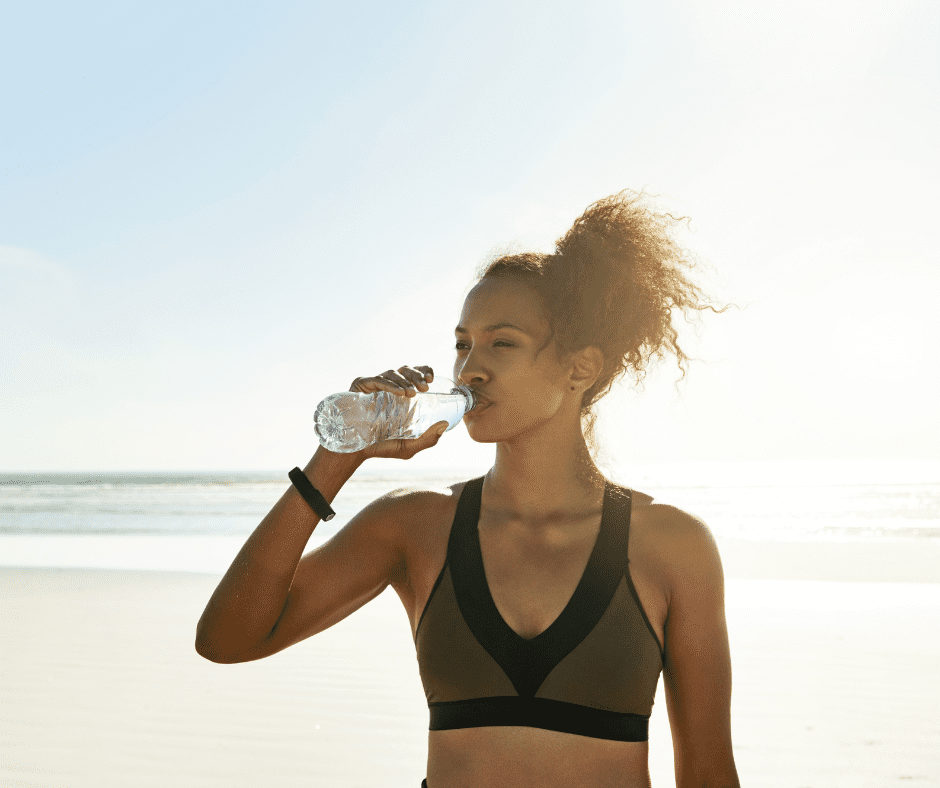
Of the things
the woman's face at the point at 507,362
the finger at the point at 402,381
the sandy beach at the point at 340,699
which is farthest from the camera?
the sandy beach at the point at 340,699

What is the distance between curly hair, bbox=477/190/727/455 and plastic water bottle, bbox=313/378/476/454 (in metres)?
0.27

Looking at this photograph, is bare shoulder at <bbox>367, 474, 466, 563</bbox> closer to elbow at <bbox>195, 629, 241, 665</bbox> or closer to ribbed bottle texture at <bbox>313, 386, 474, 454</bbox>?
ribbed bottle texture at <bbox>313, 386, 474, 454</bbox>

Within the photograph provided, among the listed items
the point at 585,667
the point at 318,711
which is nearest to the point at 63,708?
the point at 318,711

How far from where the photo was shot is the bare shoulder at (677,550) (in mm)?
1719

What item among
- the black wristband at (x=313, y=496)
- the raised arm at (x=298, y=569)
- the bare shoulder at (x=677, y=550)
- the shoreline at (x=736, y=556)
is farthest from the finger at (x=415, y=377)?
the shoreline at (x=736, y=556)

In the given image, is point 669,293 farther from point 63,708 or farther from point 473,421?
point 63,708

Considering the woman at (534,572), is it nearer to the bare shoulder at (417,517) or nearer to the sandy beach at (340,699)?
the bare shoulder at (417,517)

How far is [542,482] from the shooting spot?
1.94 metres

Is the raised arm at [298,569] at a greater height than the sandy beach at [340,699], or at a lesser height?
greater

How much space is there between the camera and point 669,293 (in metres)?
2.11

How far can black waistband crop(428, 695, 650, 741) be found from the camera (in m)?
1.59

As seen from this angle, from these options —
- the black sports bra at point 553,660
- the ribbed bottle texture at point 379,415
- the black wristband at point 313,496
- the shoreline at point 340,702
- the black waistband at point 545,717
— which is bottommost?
the shoreline at point 340,702

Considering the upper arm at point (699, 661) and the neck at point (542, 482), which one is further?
the neck at point (542, 482)

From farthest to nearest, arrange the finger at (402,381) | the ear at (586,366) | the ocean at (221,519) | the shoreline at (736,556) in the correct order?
the ocean at (221,519) < the shoreline at (736,556) < the ear at (586,366) < the finger at (402,381)
